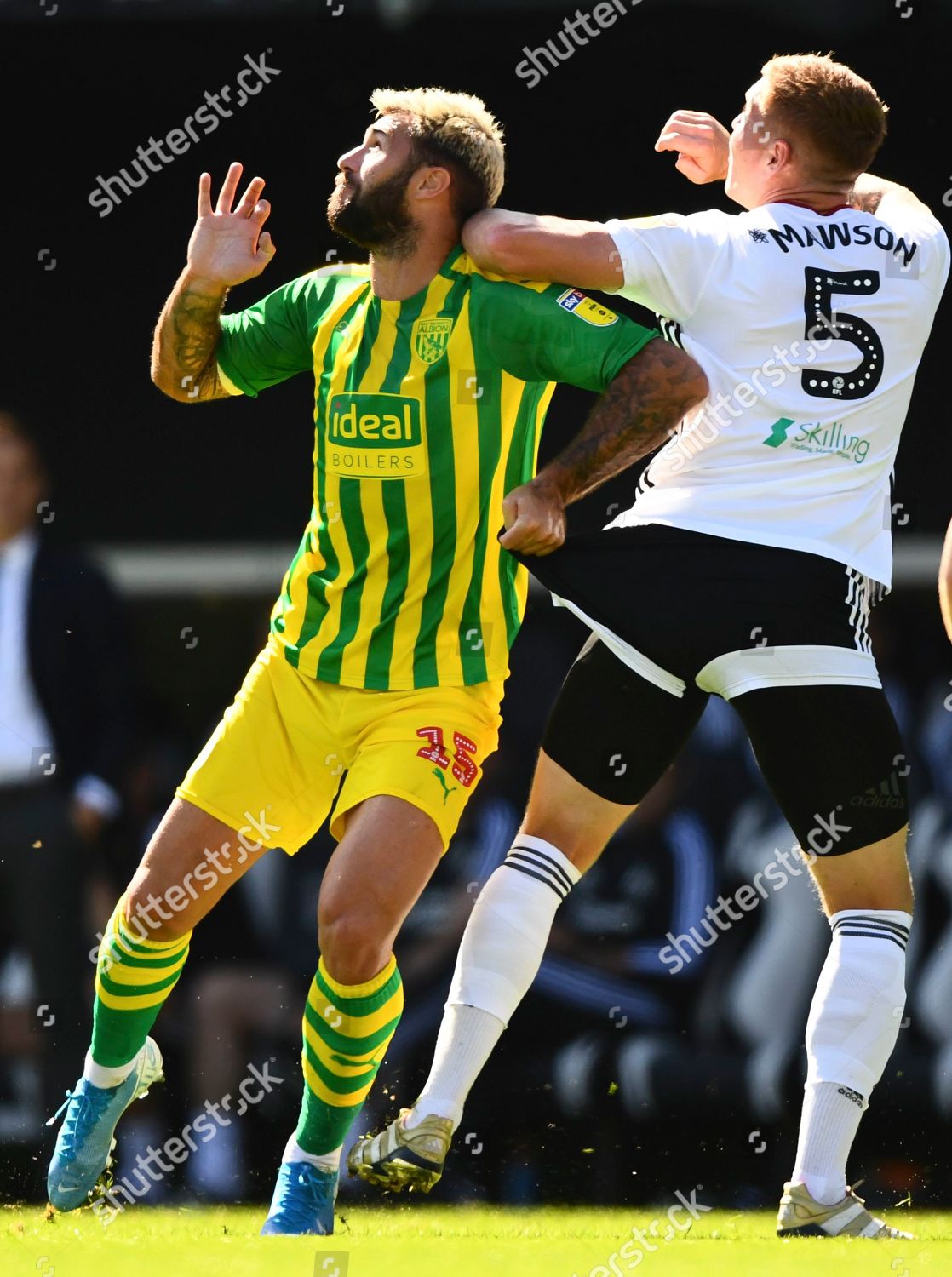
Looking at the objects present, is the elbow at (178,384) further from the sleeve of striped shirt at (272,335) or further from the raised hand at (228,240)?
the raised hand at (228,240)

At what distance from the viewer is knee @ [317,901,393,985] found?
3.70 m

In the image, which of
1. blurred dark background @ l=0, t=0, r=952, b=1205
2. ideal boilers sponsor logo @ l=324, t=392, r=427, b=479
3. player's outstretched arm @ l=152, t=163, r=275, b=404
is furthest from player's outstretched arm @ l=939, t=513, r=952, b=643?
blurred dark background @ l=0, t=0, r=952, b=1205

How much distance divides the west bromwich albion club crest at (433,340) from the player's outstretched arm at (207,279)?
390mm

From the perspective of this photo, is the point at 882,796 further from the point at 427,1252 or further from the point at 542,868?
the point at 427,1252

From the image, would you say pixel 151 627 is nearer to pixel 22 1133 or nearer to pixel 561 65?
pixel 22 1133

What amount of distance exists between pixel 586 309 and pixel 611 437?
11.3 inches

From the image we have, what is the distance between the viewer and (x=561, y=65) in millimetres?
6605

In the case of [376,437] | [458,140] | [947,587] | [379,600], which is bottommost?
[379,600]

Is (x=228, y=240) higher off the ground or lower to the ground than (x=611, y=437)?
higher

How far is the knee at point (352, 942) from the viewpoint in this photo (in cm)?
370

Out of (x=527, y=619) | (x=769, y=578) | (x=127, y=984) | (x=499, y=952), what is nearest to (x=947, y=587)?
(x=769, y=578)

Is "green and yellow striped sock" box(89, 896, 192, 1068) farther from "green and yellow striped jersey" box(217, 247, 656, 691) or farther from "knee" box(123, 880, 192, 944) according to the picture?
"green and yellow striped jersey" box(217, 247, 656, 691)

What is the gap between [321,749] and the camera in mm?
3941

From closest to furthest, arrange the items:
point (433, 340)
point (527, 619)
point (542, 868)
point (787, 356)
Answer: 1. point (787, 356)
2. point (542, 868)
3. point (433, 340)
4. point (527, 619)
